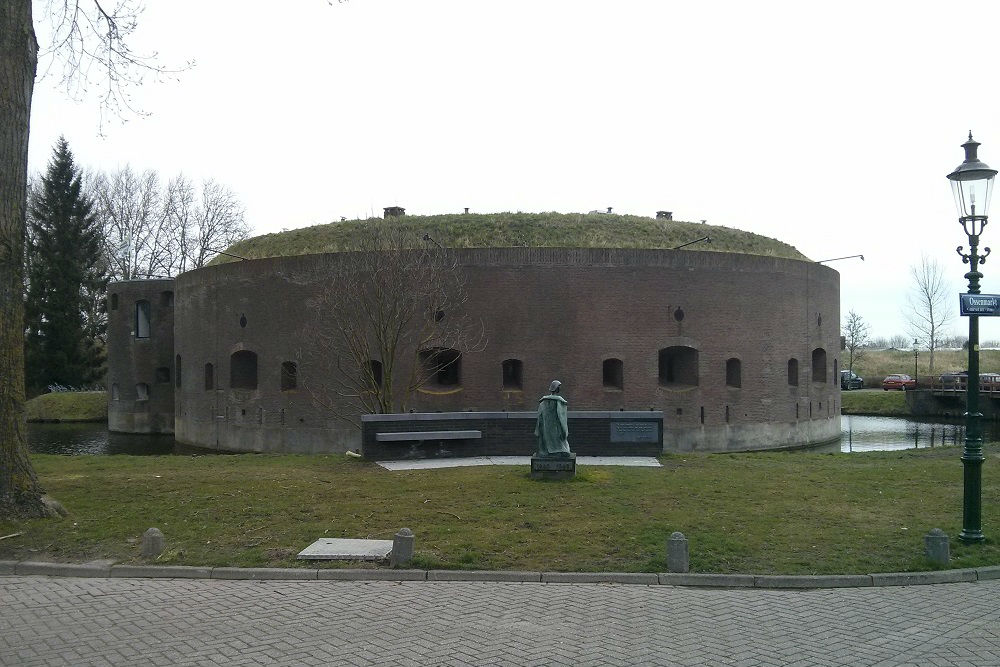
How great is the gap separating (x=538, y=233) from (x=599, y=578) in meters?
17.2

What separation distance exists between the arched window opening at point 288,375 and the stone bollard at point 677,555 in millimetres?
16900

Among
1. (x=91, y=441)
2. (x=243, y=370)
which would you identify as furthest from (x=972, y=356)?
(x=91, y=441)

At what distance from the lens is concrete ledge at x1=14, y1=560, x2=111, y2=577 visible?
704 centimetres

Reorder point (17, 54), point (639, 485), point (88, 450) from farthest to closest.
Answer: point (88, 450) → point (639, 485) → point (17, 54)

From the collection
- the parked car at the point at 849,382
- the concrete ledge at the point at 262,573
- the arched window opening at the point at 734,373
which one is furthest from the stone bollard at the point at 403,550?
the parked car at the point at 849,382

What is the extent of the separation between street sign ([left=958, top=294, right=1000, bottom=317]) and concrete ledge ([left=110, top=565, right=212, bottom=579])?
7644mm

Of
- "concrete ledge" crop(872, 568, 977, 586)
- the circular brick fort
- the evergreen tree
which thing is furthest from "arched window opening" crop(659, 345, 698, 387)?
the evergreen tree

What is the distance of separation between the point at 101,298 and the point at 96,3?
37.2 meters

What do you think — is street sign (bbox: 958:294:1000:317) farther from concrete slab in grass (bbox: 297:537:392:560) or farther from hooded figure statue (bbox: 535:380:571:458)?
concrete slab in grass (bbox: 297:537:392:560)

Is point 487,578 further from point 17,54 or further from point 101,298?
point 101,298

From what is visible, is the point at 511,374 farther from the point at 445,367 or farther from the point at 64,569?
the point at 64,569

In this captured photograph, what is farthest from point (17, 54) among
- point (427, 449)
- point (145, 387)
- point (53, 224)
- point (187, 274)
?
point (53, 224)

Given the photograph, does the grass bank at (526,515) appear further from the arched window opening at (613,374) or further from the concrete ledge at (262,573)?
the arched window opening at (613,374)

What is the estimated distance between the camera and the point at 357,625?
5641 mm
